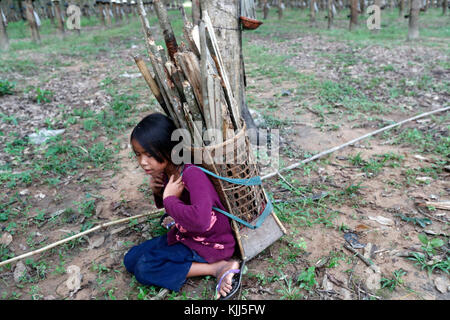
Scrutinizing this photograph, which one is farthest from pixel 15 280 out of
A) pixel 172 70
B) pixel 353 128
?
pixel 353 128

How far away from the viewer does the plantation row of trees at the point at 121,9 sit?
9763 millimetres

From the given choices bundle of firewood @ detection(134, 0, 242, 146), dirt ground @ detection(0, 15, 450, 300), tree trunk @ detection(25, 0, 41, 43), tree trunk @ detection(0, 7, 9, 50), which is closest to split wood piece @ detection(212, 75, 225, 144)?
bundle of firewood @ detection(134, 0, 242, 146)

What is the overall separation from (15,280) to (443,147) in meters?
4.18

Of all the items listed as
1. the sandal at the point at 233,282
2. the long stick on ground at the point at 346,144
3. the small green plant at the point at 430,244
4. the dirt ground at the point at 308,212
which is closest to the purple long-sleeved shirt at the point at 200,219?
the sandal at the point at 233,282

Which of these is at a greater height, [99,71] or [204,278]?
[99,71]

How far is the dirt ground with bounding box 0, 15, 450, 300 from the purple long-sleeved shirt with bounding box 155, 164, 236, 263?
0.76ft

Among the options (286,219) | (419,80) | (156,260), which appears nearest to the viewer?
(156,260)

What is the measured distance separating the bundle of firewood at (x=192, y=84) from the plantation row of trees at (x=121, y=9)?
55.7 inches

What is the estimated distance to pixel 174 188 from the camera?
6.19 feet

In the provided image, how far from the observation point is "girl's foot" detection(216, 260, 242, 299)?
193 centimetres

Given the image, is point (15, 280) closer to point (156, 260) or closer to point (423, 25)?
point (156, 260)

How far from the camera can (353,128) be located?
4.21 m

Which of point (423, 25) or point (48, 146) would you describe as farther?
point (423, 25)

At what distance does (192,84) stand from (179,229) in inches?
36.7
